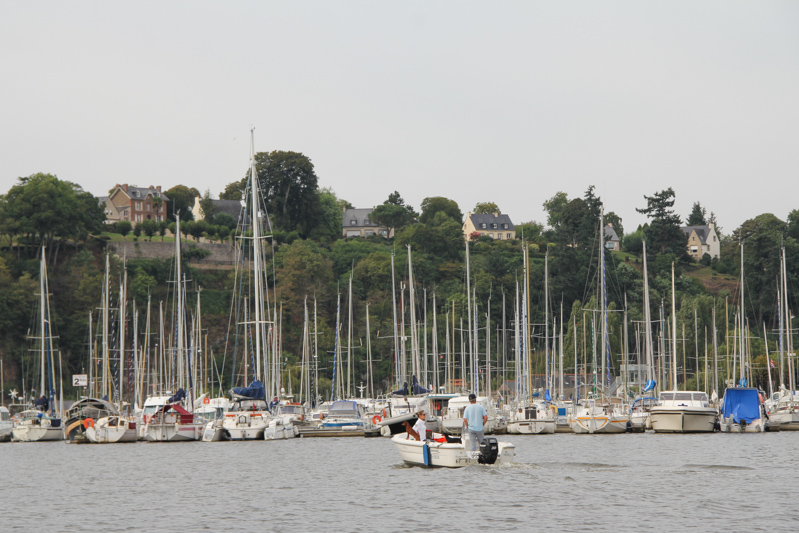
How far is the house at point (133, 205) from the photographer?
16475cm

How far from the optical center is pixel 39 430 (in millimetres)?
63594

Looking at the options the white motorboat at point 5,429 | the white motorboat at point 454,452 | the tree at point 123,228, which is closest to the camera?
the white motorboat at point 454,452

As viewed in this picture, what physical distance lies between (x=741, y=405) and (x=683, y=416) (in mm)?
4771

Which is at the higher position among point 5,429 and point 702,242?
point 702,242

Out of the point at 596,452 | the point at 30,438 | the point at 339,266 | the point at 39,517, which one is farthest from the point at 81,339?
the point at 39,517

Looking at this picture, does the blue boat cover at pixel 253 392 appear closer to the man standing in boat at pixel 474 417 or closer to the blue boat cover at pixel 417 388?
the blue boat cover at pixel 417 388

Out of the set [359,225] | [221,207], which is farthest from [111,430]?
[359,225]

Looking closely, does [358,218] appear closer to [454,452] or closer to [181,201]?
[181,201]

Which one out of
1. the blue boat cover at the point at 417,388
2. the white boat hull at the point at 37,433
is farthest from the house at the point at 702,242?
the white boat hull at the point at 37,433

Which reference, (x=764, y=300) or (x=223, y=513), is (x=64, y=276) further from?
(x=223, y=513)

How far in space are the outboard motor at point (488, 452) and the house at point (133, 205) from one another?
5395 inches

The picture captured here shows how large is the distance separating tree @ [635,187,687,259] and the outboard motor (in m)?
140

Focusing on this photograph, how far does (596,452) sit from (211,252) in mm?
103404

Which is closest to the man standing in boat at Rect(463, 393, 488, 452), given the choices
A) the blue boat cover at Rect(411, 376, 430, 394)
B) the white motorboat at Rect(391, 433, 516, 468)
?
the white motorboat at Rect(391, 433, 516, 468)
